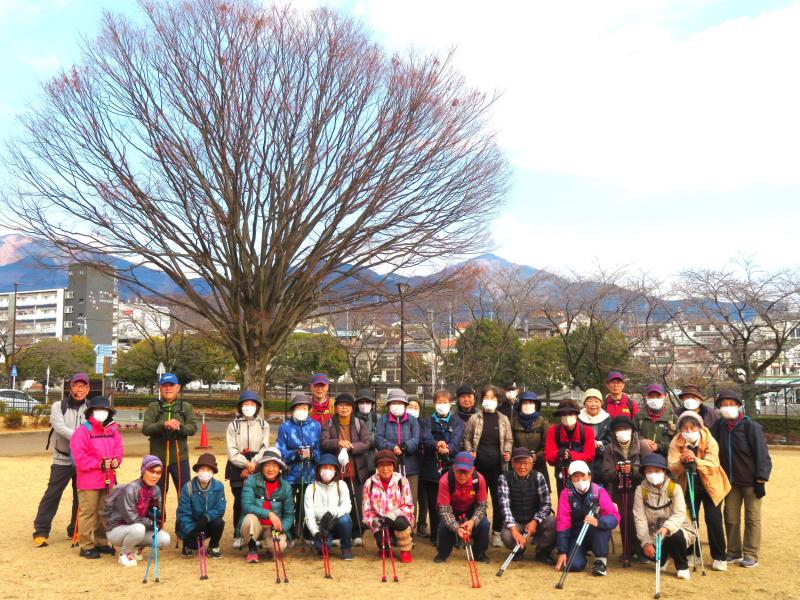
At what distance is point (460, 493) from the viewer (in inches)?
247

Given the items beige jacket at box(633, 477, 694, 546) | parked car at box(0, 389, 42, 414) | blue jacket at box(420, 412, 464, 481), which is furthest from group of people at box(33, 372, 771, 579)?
parked car at box(0, 389, 42, 414)

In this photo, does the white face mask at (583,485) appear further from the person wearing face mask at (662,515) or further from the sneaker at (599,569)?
the sneaker at (599,569)

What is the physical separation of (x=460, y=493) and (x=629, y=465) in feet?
5.13

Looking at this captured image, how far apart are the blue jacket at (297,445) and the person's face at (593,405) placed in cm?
268

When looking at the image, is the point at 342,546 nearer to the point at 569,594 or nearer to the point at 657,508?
the point at 569,594

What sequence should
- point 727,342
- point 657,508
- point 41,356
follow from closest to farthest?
point 657,508
point 727,342
point 41,356

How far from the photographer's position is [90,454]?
6516 mm

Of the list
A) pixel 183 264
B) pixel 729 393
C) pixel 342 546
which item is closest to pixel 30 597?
pixel 342 546

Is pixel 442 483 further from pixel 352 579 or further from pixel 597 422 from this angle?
pixel 597 422

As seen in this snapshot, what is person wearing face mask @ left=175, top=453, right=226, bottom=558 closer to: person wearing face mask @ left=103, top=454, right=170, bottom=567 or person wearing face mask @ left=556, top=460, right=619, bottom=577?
person wearing face mask @ left=103, top=454, right=170, bottom=567

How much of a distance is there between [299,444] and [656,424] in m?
3.50

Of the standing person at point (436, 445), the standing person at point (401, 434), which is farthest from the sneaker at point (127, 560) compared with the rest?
the standing person at point (436, 445)

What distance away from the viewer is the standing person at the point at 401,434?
275 inches

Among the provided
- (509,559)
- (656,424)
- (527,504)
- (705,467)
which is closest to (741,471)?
(705,467)
